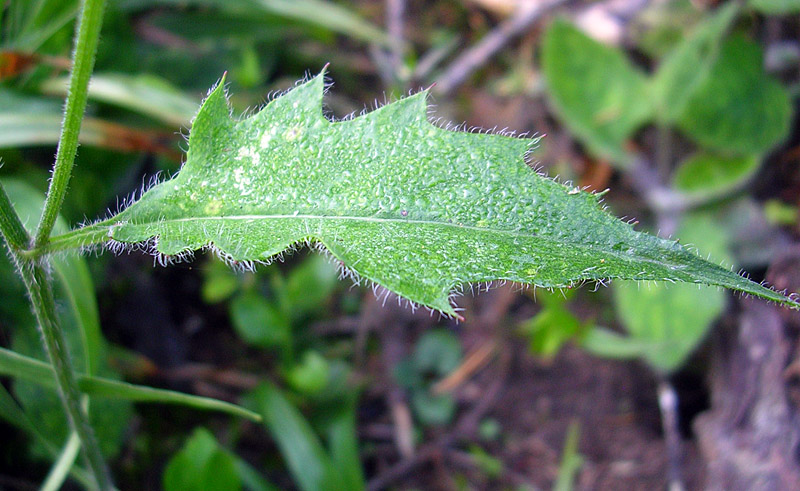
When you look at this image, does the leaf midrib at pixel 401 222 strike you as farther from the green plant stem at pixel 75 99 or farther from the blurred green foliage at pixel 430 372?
the blurred green foliage at pixel 430 372

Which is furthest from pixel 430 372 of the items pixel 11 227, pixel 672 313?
pixel 11 227

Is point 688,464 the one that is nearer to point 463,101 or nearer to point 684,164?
point 684,164

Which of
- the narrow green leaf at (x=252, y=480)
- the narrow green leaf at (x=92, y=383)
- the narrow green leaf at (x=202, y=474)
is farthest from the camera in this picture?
the narrow green leaf at (x=252, y=480)

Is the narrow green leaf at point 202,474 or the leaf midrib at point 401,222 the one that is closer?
the leaf midrib at point 401,222

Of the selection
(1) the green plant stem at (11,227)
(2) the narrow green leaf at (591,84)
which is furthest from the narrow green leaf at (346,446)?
(2) the narrow green leaf at (591,84)

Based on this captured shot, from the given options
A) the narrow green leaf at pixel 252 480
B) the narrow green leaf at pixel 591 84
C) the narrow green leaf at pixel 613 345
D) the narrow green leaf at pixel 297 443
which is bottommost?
the narrow green leaf at pixel 252 480

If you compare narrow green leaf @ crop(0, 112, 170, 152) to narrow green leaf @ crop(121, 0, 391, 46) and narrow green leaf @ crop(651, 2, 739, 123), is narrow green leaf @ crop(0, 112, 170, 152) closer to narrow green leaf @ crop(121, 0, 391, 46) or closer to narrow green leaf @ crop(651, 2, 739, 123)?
narrow green leaf @ crop(121, 0, 391, 46)
